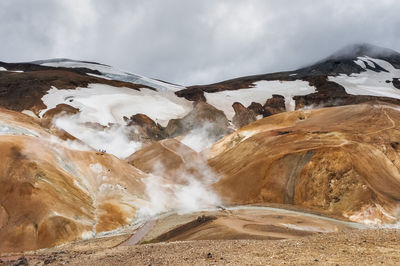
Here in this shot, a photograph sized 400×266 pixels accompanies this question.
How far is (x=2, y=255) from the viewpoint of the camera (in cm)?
2314

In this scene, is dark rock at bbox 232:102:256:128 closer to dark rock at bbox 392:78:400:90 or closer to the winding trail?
the winding trail

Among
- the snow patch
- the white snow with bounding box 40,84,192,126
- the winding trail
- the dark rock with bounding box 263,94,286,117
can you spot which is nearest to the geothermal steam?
the snow patch

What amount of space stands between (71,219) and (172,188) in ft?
46.9

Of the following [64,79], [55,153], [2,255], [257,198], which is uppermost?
[64,79]

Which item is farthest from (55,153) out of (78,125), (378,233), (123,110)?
(123,110)

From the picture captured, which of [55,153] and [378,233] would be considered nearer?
[378,233]

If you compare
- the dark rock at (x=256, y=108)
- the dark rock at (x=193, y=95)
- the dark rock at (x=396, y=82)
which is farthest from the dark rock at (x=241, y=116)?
the dark rock at (x=396, y=82)

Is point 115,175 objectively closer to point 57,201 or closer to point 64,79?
point 57,201

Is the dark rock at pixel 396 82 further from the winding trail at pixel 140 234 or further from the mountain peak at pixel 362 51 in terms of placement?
the winding trail at pixel 140 234

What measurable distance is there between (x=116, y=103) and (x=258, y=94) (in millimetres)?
36025

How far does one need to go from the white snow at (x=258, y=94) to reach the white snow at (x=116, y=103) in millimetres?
7515

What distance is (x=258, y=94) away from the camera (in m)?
98.3

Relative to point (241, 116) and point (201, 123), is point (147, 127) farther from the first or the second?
point (241, 116)

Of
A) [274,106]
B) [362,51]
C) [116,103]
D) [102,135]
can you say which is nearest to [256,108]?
[274,106]
